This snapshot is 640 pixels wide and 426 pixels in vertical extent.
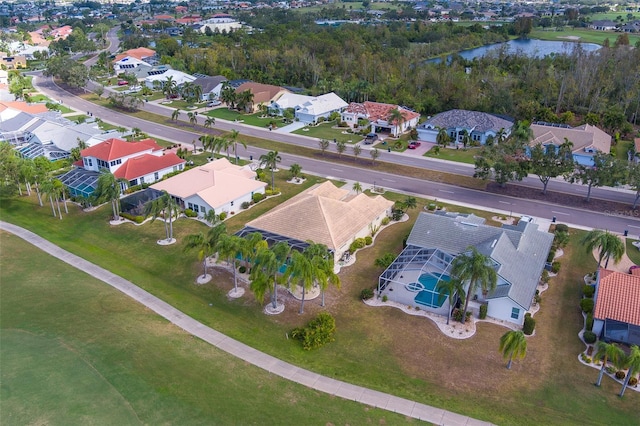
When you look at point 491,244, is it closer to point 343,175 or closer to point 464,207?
point 464,207

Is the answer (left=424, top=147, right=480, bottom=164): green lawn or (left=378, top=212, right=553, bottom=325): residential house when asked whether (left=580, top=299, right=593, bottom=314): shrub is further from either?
(left=424, top=147, right=480, bottom=164): green lawn

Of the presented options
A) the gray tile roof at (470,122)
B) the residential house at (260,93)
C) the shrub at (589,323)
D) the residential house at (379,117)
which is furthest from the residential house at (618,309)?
the residential house at (260,93)

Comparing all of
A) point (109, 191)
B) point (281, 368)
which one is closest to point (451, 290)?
point (281, 368)

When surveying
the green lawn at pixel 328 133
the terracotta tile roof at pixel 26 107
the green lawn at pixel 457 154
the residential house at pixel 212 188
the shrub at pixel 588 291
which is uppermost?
the terracotta tile roof at pixel 26 107

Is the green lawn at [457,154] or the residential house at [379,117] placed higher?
the residential house at [379,117]

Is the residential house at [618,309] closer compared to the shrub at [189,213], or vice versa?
the residential house at [618,309]

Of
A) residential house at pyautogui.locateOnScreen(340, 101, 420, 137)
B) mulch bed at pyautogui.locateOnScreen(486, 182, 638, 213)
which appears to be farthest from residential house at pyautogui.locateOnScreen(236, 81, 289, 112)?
mulch bed at pyautogui.locateOnScreen(486, 182, 638, 213)

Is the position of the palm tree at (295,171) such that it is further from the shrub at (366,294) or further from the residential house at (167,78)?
the residential house at (167,78)
